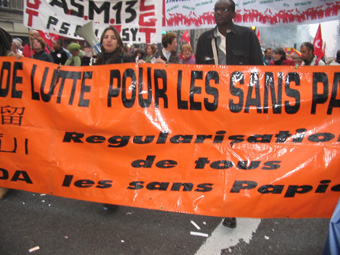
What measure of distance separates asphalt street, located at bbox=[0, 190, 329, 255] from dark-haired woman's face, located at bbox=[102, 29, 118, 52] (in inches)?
76.8

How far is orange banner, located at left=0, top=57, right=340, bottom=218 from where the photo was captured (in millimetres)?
2645

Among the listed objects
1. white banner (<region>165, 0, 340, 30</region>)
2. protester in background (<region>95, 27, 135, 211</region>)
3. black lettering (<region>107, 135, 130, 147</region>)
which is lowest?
black lettering (<region>107, 135, 130, 147</region>)

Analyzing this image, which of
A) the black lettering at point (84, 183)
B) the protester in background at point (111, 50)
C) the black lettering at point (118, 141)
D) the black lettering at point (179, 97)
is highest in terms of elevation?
the protester in background at point (111, 50)

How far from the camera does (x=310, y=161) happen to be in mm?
2609

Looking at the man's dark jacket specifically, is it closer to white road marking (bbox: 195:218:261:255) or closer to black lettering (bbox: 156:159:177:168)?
black lettering (bbox: 156:159:177:168)

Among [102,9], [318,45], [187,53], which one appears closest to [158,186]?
[102,9]

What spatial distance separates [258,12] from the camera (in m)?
5.78

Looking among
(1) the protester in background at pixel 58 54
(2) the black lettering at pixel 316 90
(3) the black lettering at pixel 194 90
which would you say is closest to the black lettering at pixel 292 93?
(2) the black lettering at pixel 316 90

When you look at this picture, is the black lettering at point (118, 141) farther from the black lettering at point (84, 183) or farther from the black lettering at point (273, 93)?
the black lettering at point (273, 93)

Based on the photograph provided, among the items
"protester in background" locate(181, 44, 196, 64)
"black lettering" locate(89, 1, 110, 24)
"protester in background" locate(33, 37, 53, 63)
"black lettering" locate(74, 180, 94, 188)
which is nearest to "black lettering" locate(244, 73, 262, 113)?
"black lettering" locate(74, 180, 94, 188)

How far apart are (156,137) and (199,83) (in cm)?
70

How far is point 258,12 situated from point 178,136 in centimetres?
427

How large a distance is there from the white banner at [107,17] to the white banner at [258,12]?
80.2 inches

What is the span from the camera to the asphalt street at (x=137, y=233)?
2.61 metres
